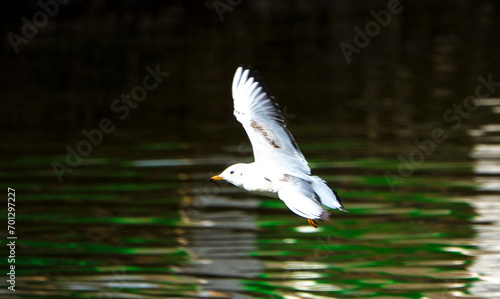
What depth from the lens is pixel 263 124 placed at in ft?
26.1

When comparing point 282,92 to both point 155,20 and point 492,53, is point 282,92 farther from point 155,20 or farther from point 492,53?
point 155,20

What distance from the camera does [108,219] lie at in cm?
1283

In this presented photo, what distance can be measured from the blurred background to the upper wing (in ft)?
6.67

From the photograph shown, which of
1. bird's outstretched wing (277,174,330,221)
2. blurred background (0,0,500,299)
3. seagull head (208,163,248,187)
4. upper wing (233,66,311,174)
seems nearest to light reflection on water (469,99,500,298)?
blurred background (0,0,500,299)

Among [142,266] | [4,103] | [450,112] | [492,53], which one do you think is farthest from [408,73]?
[142,266]

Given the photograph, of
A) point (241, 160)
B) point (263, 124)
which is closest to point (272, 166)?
point (263, 124)

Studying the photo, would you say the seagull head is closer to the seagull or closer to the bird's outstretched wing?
the seagull

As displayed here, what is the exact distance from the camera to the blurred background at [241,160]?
33.1 feet

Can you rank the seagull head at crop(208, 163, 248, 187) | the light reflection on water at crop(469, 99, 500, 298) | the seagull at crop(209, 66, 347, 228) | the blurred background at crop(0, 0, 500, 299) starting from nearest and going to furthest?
1. the seagull at crop(209, 66, 347, 228)
2. the seagull head at crop(208, 163, 248, 187)
3. the light reflection on water at crop(469, 99, 500, 298)
4. the blurred background at crop(0, 0, 500, 299)

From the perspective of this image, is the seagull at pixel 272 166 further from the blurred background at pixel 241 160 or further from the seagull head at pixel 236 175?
the blurred background at pixel 241 160

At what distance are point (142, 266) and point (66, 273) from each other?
853 millimetres

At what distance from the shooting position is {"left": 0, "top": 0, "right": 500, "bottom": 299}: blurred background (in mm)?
10078

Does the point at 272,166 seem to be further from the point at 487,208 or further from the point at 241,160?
the point at 241,160

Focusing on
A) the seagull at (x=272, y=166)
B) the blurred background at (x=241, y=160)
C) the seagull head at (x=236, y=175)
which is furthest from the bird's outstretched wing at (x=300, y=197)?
the blurred background at (x=241, y=160)
